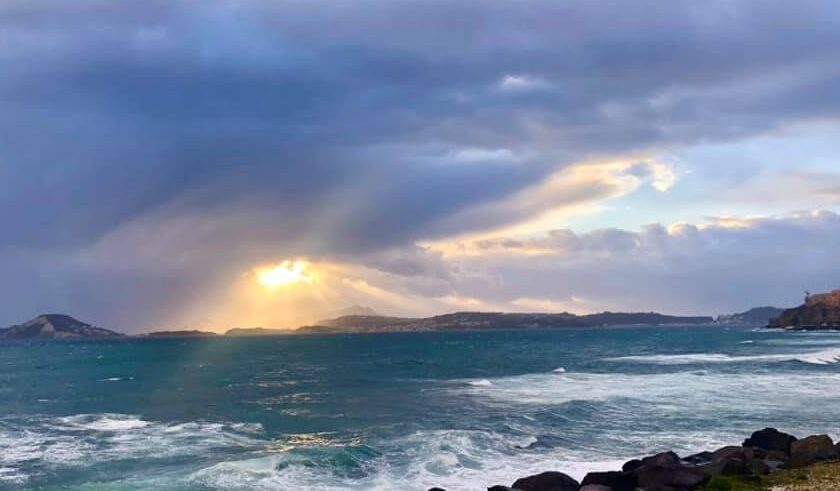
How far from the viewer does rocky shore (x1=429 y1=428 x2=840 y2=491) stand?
25203 millimetres

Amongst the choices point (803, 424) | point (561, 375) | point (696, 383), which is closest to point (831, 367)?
point (696, 383)

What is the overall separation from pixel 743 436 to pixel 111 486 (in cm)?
3063

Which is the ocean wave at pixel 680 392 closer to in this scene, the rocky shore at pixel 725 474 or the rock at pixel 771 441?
the rock at pixel 771 441

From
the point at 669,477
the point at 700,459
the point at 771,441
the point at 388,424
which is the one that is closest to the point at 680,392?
the point at 388,424

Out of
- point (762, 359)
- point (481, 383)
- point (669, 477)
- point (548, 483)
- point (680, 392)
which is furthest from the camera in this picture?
point (762, 359)

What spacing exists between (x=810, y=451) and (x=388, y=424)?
998 inches

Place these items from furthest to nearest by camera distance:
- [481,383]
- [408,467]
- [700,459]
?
[481,383], [408,467], [700,459]

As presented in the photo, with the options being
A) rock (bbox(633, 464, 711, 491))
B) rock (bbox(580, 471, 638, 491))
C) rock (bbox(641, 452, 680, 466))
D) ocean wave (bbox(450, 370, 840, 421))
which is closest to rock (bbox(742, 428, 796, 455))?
rock (bbox(641, 452, 680, 466))

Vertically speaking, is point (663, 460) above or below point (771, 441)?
above

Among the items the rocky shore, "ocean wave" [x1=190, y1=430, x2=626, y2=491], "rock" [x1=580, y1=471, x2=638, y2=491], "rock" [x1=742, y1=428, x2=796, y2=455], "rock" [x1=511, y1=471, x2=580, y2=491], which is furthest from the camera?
"rock" [x1=742, y1=428, x2=796, y2=455]

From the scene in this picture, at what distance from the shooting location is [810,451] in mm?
29516

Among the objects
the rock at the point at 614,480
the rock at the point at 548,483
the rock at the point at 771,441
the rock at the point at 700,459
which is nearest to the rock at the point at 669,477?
the rock at the point at 614,480

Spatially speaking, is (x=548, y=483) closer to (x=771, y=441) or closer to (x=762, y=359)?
(x=771, y=441)

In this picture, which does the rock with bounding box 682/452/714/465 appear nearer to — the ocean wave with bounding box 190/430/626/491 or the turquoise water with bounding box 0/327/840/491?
the ocean wave with bounding box 190/430/626/491
